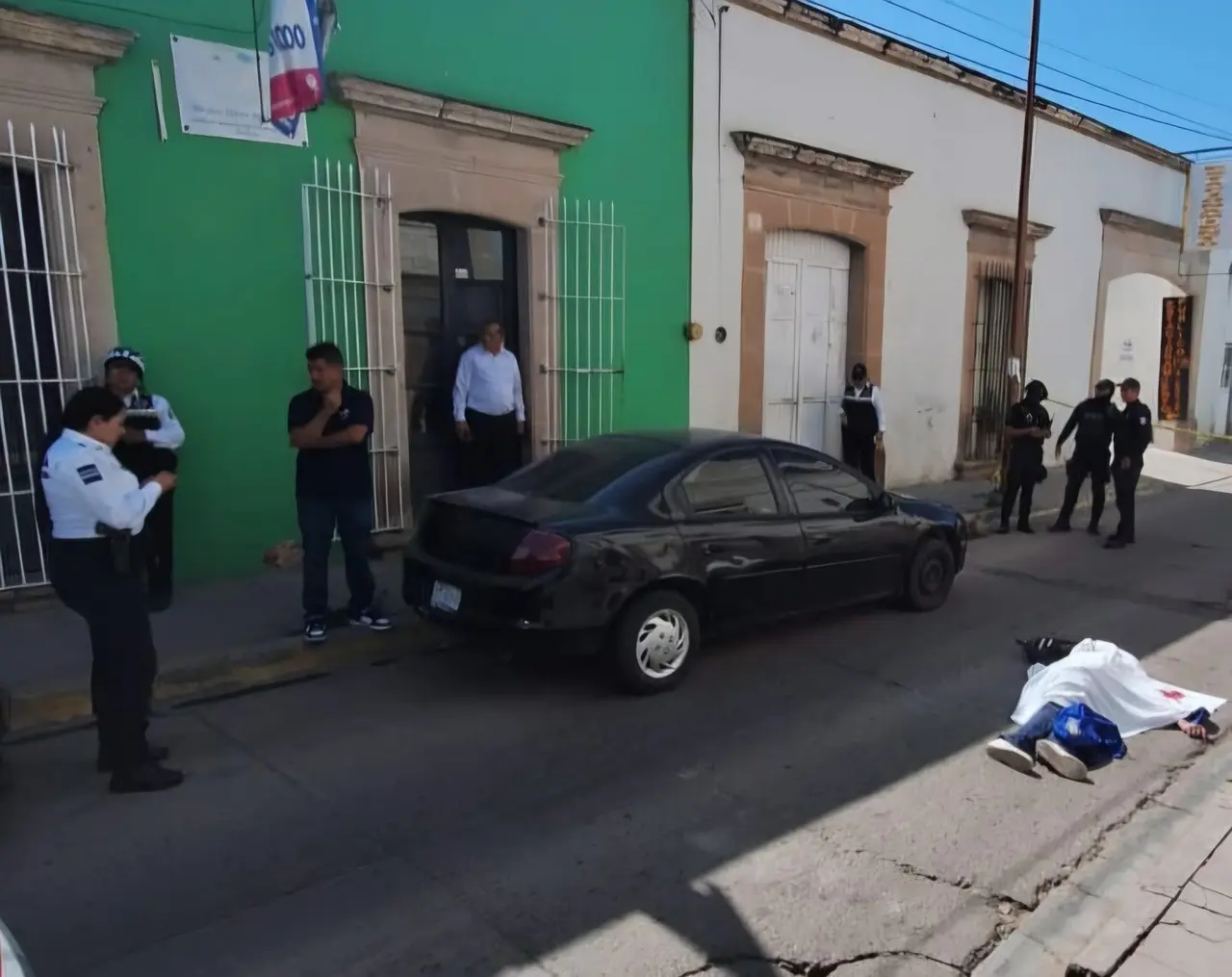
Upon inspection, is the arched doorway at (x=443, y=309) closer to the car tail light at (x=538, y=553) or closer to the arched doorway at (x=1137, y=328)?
the car tail light at (x=538, y=553)

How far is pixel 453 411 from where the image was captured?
816 centimetres

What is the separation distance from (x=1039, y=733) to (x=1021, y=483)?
6.24 meters

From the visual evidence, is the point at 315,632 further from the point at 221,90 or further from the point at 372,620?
the point at 221,90

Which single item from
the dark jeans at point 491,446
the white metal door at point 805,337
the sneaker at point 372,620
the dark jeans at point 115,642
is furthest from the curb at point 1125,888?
the white metal door at point 805,337

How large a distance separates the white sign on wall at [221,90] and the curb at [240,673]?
3675mm

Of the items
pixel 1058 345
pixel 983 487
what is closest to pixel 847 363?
pixel 983 487

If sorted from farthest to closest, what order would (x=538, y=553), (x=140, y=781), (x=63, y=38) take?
(x=63, y=38)
(x=538, y=553)
(x=140, y=781)

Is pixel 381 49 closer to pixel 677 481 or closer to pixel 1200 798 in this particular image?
pixel 677 481

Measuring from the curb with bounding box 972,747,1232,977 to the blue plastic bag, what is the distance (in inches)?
10.3

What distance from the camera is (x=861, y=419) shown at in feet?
36.4

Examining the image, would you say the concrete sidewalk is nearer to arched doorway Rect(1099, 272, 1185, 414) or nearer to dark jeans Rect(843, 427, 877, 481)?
dark jeans Rect(843, 427, 877, 481)

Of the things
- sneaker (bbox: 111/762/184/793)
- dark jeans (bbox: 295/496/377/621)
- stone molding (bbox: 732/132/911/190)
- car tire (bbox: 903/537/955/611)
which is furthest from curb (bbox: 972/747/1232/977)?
stone molding (bbox: 732/132/911/190)

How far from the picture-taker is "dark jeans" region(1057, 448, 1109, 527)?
10086 mm

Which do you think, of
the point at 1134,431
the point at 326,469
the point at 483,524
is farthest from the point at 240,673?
the point at 1134,431
